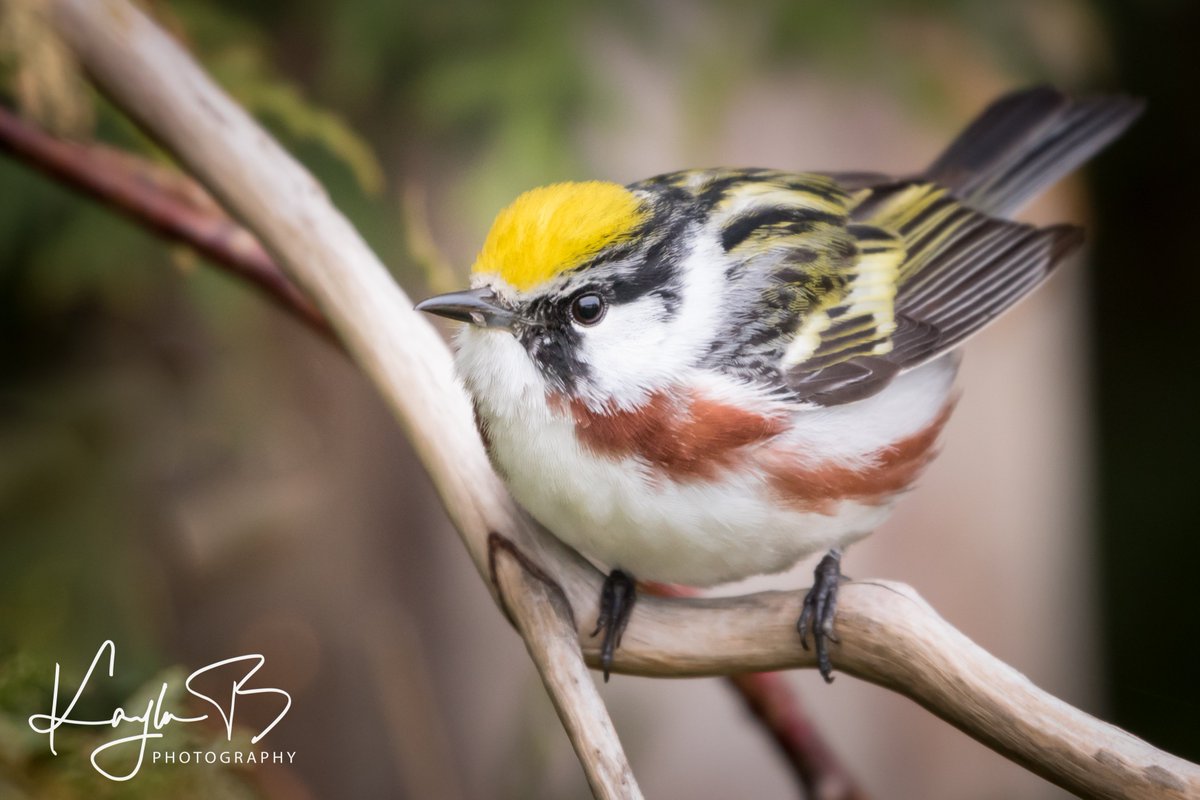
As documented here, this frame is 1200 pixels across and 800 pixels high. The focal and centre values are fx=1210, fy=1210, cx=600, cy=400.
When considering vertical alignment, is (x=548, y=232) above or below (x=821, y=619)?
above

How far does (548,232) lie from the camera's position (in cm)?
86

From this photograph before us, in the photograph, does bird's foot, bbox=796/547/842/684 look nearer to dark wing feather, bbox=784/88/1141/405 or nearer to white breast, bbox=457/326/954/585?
white breast, bbox=457/326/954/585

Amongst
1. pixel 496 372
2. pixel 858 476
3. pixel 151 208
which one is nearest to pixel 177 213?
pixel 151 208

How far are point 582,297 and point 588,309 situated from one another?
1cm

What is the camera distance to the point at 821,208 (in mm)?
1229

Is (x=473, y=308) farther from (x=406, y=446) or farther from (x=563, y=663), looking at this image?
(x=406, y=446)

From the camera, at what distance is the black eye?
909 mm

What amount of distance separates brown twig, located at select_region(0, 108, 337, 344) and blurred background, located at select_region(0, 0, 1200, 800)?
26cm

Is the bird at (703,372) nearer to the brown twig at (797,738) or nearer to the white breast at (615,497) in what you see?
the white breast at (615,497)

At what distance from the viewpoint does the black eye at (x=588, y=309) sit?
2.98 ft

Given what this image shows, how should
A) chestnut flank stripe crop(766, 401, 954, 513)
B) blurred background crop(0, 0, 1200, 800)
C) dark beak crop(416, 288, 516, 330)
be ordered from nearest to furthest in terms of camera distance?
dark beak crop(416, 288, 516, 330) < chestnut flank stripe crop(766, 401, 954, 513) < blurred background crop(0, 0, 1200, 800)

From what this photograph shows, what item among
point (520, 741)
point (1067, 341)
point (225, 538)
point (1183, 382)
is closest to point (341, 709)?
point (225, 538)

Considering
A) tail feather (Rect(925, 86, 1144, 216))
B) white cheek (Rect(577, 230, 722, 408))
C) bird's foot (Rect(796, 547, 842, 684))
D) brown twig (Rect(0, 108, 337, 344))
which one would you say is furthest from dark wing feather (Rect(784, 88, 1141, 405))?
brown twig (Rect(0, 108, 337, 344))

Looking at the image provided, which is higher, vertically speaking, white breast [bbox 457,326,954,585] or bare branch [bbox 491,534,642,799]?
white breast [bbox 457,326,954,585]
